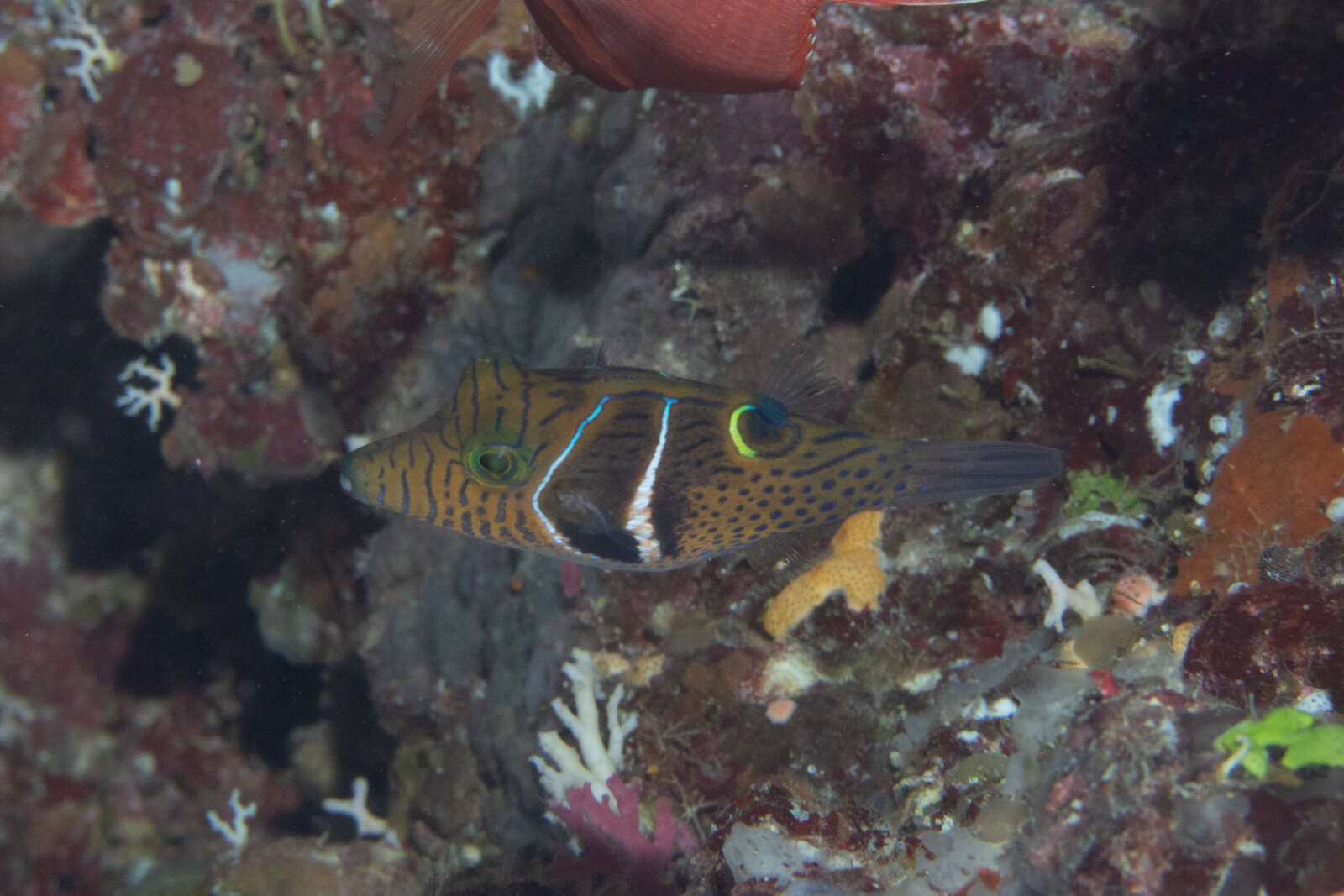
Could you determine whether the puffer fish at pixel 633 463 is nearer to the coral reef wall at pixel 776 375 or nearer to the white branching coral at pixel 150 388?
the coral reef wall at pixel 776 375

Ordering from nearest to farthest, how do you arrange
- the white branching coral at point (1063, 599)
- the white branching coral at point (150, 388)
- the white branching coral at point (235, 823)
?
1. the white branching coral at point (1063, 599)
2. the white branching coral at point (150, 388)
3. the white branching coral at point (235, 823)

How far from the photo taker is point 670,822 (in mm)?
3682

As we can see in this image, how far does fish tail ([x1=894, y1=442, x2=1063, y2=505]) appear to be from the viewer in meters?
2.86

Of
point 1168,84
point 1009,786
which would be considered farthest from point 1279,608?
point 1168,84

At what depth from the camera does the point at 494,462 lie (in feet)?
9.19

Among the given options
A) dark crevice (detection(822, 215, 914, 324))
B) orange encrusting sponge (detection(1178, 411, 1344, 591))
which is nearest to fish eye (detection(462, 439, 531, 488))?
dark crevice (detection(822, 215, 914, 324))

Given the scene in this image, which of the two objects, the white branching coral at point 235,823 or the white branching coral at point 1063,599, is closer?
the white branching coral at point 1063,599

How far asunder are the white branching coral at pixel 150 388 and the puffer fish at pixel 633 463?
5.12 metres

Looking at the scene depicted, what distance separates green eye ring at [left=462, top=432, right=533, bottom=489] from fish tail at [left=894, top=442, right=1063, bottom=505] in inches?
55.8

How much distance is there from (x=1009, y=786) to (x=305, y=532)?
5875mm

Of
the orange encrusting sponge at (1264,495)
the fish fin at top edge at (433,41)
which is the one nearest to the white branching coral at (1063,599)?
the orange encrusting sponge at (1264,495)

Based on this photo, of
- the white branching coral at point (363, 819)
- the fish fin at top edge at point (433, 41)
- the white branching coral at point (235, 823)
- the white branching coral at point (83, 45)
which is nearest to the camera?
the fish fin at top edge at point (433, 41)

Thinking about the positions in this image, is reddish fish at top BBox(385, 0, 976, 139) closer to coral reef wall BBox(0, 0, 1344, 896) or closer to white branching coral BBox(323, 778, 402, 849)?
coral reef wall BBox(0, 0, 1344, 896)

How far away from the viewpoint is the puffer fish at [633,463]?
9.25 feet
